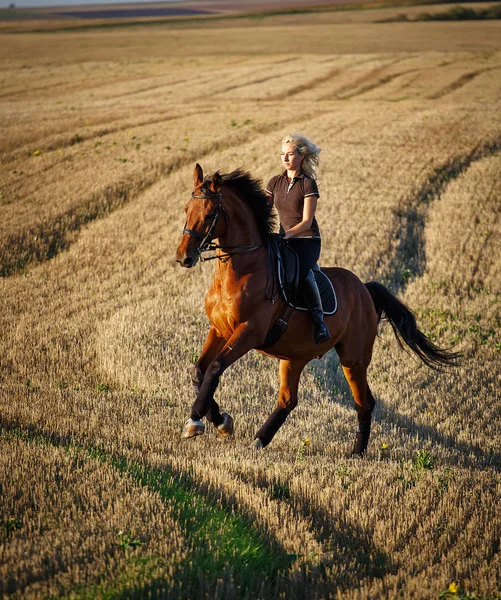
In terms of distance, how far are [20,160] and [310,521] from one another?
22.3 meters

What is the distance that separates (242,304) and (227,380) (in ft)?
13.5

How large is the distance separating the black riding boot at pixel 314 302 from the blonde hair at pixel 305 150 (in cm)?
123

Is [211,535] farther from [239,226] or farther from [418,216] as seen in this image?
[418,216]

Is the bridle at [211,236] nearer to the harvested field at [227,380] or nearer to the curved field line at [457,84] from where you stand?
the harvested field at [227,380]

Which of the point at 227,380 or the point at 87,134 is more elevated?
the point at 87,134

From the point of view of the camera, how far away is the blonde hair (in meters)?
A: 7.66

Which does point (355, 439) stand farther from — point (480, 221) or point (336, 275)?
point (480, 221)

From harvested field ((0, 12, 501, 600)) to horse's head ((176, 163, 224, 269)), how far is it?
239 cm

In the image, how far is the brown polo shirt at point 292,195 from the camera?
7.67m

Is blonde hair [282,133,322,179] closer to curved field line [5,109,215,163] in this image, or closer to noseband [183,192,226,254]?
noseband [183,192,226,254]

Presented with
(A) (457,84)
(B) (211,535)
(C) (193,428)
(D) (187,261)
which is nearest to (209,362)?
(C) (193,428)

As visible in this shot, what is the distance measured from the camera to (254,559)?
17.9 ft

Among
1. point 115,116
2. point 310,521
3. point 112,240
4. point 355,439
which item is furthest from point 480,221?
point 115,116

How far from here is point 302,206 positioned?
7.79 metres
